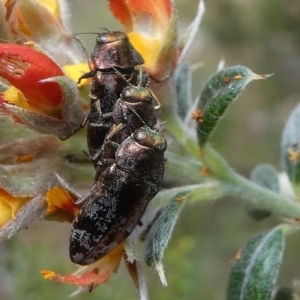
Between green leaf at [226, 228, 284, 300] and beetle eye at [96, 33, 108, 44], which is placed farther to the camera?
green leaf at [226, 228, 284, 300]

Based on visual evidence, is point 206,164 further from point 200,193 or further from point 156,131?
point 156,131

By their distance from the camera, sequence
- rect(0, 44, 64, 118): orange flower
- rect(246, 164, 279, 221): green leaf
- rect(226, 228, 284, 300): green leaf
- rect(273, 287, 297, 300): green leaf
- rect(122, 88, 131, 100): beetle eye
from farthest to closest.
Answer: rect(246, 164, 279, 221): green leaf → rect(273, 287, 297, 300): green leaf → rect(226, 228, 284, 300): green leaf → rect(122, 88, 131, 100): beetle eye → rect(0, 44, 64, 118): orange flower

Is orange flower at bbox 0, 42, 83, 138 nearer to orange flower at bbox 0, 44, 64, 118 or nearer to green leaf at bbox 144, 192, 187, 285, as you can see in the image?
orange flower at bbox 0, 44, 64, 118

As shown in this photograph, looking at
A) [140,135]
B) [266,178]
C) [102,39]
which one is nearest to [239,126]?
[266,178]

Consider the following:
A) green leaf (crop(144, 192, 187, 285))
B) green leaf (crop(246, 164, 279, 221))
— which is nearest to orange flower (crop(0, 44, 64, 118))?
green leaf (crop(144, 192, 187, 285))

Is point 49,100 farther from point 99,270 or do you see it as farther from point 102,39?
point 99,270

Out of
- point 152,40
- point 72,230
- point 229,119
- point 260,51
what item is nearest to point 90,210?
point 72,230
